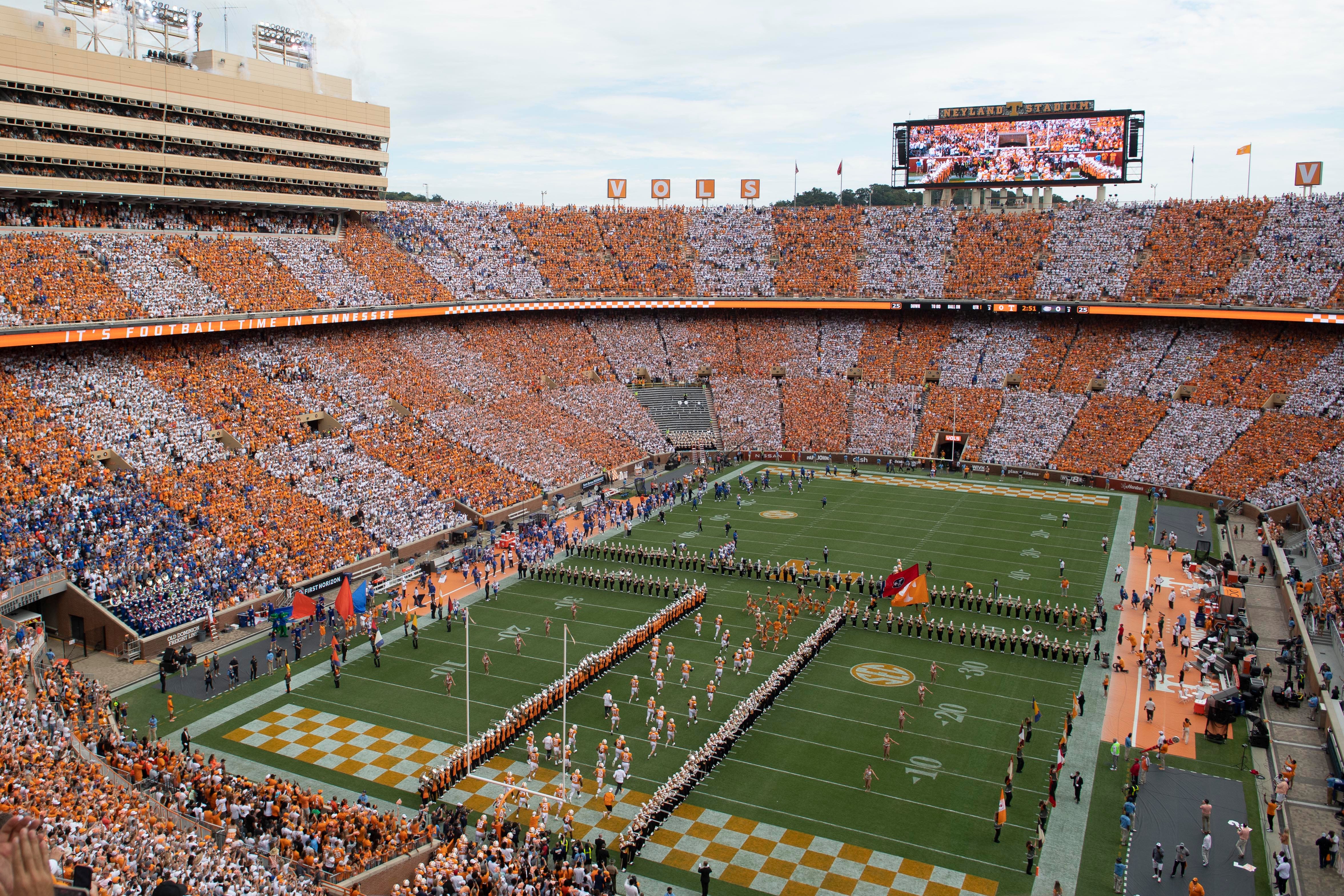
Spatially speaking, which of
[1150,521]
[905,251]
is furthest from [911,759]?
[905,251]

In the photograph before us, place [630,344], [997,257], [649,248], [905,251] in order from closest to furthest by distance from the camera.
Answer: [997,257] → [630,344] → [905,251] → [649,248]

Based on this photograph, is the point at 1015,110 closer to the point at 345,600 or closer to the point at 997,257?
the point at 997,257

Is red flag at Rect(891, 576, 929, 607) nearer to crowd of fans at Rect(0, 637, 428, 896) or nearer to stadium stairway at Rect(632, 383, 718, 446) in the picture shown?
crowd of fans at Rect(0, 637, 428, 896)

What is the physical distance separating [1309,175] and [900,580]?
4506cm

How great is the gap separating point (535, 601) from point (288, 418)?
14822 mm

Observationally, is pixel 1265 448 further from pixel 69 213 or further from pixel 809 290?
pixel 69 213

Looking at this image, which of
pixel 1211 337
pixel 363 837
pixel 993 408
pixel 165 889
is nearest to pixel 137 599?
pixel 363 837

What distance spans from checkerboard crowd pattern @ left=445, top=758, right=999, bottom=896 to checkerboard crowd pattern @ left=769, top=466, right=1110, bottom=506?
3235 centimetres

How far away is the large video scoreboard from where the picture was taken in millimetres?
58469

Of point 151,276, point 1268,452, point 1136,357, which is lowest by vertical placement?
point 1268,452

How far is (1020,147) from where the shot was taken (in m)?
61.1

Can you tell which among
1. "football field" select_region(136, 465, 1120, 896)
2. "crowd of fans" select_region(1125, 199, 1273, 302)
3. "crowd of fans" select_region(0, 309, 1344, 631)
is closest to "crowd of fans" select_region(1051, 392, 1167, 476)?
"crowd of fans" select_region(0, 309, 1344, 631)

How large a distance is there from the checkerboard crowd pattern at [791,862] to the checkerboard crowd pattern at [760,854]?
2 centimetres

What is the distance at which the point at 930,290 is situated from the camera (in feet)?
201
